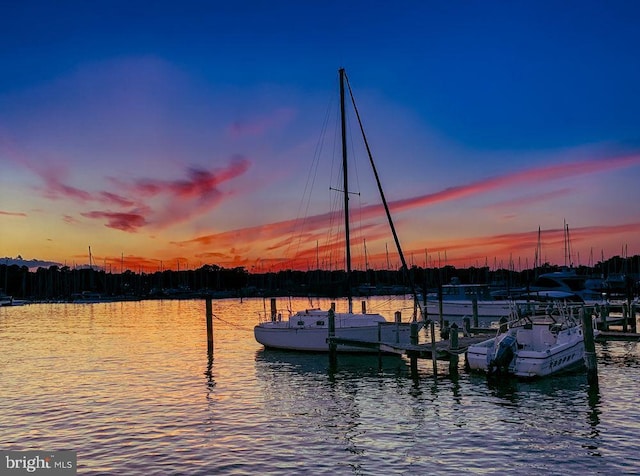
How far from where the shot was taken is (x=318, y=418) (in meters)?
19.6

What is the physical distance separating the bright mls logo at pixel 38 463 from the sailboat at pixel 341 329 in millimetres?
18554

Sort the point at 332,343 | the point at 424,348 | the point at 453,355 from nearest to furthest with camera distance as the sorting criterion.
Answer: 1. the point at 453,355
2. the point at 424,348
3. the point at 332,343

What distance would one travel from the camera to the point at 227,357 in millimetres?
36000

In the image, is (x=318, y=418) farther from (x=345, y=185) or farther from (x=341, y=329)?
(x=345, y=185)

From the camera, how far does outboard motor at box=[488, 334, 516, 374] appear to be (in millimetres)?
24823

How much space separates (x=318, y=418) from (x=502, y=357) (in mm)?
9504

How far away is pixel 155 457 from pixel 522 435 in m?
10.4

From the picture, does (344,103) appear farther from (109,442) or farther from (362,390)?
(109,442)

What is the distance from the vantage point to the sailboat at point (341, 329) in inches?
1309

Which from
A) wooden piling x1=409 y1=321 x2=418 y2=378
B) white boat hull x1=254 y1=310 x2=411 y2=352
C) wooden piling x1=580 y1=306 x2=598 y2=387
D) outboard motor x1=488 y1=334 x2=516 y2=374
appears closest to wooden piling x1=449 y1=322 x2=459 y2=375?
wooden piling x1=409 y1=321 x2=418 y2=378

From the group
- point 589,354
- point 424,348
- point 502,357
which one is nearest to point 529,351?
point 502,357

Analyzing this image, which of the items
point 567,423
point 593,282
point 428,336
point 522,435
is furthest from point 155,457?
point 593,282

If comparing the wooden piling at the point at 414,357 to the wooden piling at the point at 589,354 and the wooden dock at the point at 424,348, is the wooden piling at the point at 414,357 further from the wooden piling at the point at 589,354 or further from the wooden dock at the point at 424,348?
the wooden piling at the point at 589,354

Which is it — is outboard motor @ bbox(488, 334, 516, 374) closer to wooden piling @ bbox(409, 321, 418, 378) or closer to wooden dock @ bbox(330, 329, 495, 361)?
wooden dock @ bbox(330, 329, 495, 361)
